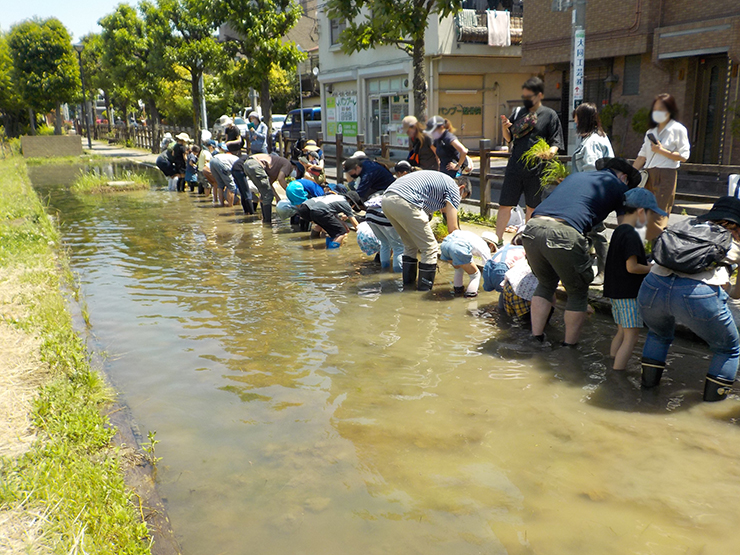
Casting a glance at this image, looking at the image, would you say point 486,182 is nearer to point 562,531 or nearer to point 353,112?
point 562,531

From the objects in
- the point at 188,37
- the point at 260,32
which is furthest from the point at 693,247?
the point at 188,37

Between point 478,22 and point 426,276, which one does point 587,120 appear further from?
point 478,22

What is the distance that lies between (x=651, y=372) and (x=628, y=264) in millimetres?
731

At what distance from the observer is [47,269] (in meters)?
7.90

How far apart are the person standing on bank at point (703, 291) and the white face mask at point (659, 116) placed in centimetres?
289

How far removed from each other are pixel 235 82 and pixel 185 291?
14825 mm

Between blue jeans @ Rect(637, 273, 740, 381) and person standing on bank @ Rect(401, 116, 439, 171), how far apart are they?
4.78 metres

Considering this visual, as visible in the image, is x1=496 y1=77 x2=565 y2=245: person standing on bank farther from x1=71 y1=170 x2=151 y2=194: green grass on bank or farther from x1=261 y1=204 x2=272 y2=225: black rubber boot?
x1=71 y1=170 x2=151 y2=194: green grass on bank

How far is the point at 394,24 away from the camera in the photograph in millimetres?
9828

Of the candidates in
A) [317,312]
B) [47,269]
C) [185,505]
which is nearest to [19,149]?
[47,269]

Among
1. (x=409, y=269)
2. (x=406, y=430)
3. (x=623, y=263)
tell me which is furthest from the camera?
(x=409, y=269)

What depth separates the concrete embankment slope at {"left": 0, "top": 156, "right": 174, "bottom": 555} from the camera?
2936 millimetres

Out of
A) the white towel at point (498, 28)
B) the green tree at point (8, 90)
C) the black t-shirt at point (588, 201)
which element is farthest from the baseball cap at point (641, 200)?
the green tree at point (8, 90)

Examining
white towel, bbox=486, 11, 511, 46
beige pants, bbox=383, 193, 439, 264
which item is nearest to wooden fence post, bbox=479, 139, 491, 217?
beige pants, bbox=383, 193, 439, 264
